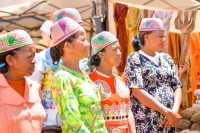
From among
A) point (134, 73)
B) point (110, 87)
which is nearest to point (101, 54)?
point (110, 87)

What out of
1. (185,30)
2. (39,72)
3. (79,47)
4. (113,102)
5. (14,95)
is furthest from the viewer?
(185,30)

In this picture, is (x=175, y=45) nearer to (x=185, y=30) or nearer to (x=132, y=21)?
(x=185, y=30)

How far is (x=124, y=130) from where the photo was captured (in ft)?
10.6

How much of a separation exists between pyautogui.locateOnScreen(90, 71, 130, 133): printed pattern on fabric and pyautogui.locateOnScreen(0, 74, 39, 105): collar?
635mm

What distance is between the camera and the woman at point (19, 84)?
8.40 ft

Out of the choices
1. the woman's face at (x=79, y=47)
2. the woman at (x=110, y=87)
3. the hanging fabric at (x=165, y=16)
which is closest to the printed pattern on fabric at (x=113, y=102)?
the woman at (x=110, y=87)

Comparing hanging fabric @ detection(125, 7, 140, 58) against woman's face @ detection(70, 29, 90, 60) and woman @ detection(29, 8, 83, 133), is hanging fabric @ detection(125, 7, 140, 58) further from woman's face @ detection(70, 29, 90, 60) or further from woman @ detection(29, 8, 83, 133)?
woman's face @ detection(70, 29, 90, 60)

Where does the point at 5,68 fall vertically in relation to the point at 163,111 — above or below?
above

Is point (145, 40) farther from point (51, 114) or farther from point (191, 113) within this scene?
→ point (51, 114)

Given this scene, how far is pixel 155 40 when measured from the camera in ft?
13.0

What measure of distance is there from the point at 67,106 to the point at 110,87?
72 cm

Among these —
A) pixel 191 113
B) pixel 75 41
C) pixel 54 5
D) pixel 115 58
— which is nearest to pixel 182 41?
pixel 191 113

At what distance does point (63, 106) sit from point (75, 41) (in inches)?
18.3

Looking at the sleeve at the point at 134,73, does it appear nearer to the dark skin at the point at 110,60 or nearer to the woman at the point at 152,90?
the woman at the point at 152,90
